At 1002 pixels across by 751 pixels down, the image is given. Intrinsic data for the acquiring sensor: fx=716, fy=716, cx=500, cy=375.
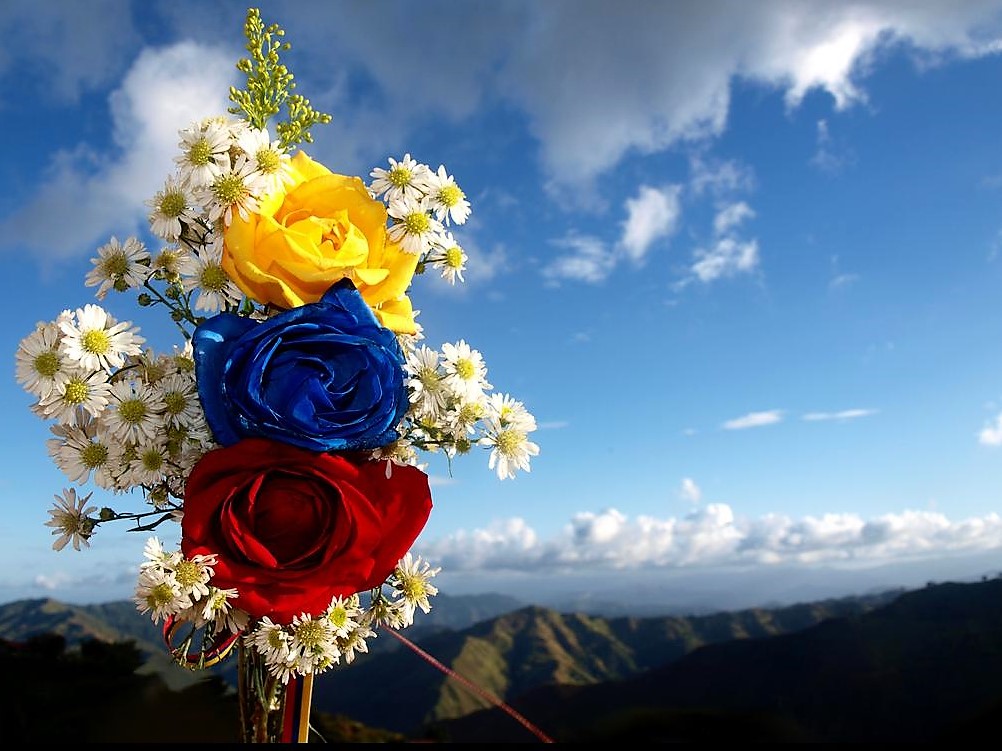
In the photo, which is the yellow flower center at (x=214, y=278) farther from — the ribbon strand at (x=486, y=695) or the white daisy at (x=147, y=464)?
the ribbon strand at (x=486, y=695)

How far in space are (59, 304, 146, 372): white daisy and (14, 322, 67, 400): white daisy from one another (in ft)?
0.07

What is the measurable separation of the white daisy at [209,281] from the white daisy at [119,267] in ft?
0.31

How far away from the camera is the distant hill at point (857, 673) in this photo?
43500 millimetres

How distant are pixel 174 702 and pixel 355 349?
5.08 metres

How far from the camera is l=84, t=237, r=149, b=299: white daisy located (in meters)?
1.42

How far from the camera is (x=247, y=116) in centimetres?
151

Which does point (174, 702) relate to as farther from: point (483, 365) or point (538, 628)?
point (538, 628)

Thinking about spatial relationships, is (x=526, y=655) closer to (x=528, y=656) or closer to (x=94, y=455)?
(x=528, y=656)

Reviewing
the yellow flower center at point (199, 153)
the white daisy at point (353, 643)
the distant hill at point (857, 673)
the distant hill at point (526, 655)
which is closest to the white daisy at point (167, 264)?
the yellow flower center at point (199, 153)

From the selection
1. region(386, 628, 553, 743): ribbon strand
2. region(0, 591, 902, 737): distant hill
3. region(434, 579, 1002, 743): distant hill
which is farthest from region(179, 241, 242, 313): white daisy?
region(0, 591, 902, 737): distant hill

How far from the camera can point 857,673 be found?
50.7m

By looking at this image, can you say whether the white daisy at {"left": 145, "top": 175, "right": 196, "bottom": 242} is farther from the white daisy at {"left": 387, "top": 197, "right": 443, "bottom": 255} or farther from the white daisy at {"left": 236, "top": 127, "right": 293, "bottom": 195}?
the white daisy at {"left": 387, "top": 197, "right": 443, "bottom": 255}

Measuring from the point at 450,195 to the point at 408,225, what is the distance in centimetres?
12

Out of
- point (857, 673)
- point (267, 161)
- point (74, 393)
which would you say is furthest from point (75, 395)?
point (857, 673)
